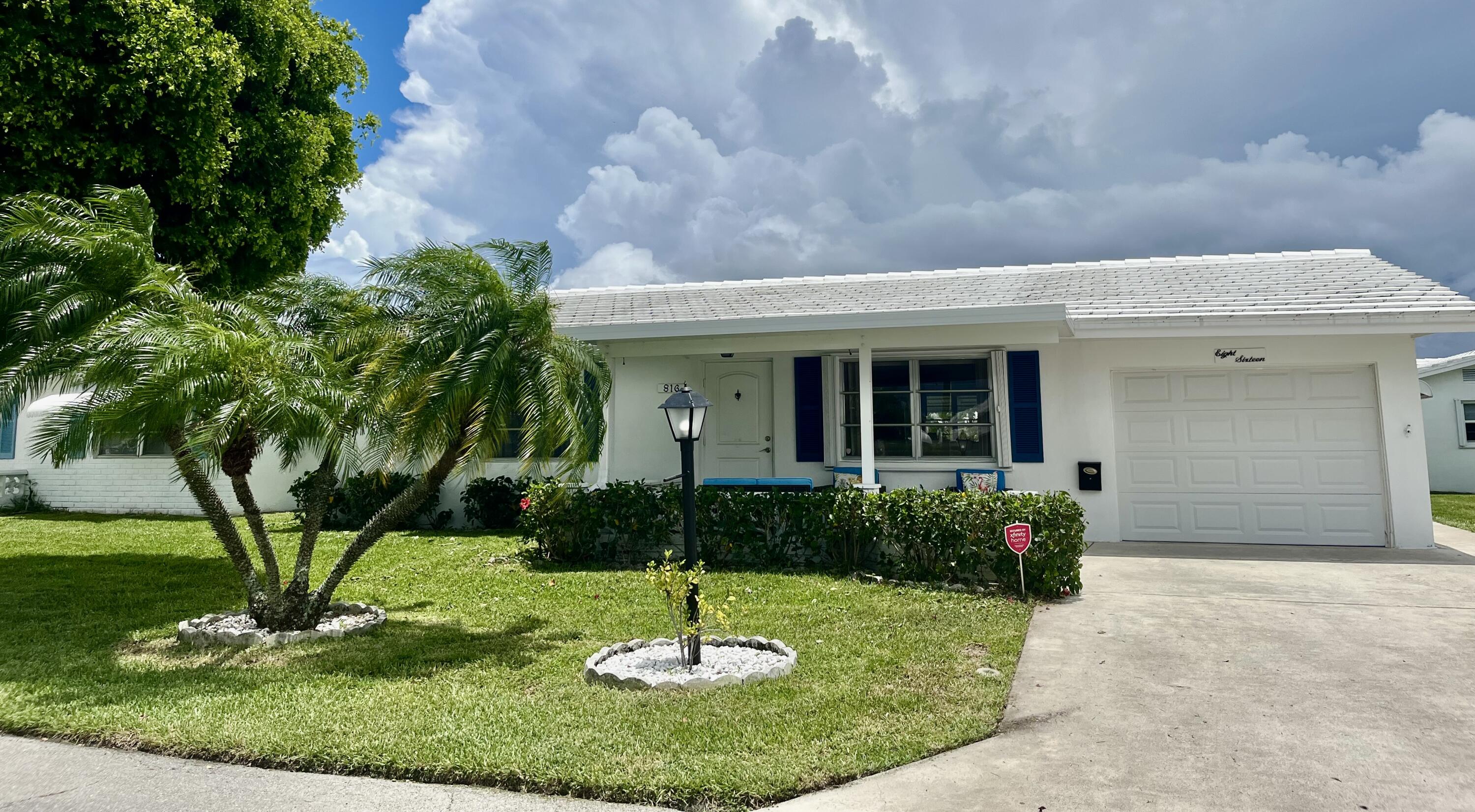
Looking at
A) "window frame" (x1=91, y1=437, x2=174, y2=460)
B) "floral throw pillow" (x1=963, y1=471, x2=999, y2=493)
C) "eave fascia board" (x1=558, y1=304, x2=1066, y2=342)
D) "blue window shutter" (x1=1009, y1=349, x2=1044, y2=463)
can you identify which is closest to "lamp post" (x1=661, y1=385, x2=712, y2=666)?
"eave fascia board" (x1=558, y1=304, x2=1066, y2=342)

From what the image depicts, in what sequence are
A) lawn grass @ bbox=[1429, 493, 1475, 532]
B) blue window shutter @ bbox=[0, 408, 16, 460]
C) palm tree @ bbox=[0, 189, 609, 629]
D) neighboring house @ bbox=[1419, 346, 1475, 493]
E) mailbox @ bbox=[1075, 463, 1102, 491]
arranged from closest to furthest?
palm tree @ bbox=[0, 189, 609, 629]
mailbox @ bbox=[1075, 463, 1102, 491]
lawn grass @ bbox=[1429, 493, 1475, 532]
blue window shutter @ bbox=[0, 408, 16, 460]
neighboring house @ bbox=[1419, 346, 1475, 493]

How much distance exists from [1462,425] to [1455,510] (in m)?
5.97

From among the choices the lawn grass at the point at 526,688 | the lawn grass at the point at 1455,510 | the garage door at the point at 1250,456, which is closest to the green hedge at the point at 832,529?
the lawn grass at the point at 526,688

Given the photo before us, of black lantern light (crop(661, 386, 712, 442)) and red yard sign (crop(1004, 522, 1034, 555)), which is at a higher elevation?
black lantern light (crop(661, 386, 712, 442))

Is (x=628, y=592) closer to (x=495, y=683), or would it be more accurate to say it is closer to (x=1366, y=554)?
(x=495, y=683)

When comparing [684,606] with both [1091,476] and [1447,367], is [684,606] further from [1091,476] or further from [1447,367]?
[1447,367]

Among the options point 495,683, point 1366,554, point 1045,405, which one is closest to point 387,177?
point 495,683

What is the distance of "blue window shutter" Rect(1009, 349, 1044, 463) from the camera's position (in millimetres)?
9961

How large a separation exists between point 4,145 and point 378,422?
15.9ft

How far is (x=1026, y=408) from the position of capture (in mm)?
10016

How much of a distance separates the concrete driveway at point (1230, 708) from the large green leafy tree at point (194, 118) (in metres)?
8.27

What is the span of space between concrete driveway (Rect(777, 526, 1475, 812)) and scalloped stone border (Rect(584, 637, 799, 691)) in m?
1.35

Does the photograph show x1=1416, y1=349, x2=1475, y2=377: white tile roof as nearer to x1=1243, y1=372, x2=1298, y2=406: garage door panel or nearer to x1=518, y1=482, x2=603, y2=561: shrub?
x1=1243, y1=372, x2=1298, y2=406: garage door panel

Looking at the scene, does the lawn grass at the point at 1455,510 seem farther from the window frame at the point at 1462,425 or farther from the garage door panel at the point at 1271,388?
the garage door panel at the point at 1271,388
